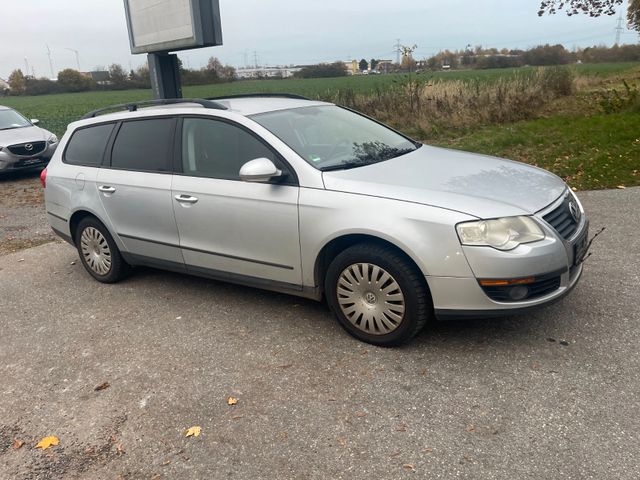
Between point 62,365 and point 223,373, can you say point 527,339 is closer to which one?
point 223,373

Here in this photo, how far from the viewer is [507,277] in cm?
316

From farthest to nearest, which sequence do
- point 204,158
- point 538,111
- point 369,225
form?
point 538,111
point 204,158
point 369,225

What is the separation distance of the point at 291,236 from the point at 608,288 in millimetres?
2566

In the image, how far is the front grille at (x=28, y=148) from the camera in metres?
11.8

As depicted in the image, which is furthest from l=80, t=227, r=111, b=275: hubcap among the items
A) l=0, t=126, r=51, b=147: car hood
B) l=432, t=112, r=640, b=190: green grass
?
l=0, t=126, r=51, b=147: car hood

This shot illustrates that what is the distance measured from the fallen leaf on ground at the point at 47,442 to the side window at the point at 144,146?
224 centimetres

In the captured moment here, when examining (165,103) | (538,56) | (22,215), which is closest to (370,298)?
(165,103)

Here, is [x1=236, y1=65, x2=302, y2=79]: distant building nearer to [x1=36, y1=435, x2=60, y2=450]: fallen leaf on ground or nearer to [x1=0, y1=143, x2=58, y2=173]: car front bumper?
[x1=0, y1=143, x2=58, y2=173]: car front bumper

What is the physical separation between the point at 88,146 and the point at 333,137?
251 centimetres

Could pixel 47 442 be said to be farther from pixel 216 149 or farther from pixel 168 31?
pixel 168 31

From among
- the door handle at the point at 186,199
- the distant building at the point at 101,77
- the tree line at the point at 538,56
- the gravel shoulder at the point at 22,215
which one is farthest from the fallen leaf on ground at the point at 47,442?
the tree line at the point at 538,56

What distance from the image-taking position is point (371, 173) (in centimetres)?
375

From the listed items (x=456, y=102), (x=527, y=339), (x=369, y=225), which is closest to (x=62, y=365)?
(x=369, y=225)

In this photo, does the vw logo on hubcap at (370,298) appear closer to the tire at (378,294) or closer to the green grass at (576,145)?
the tire at (378,294)
